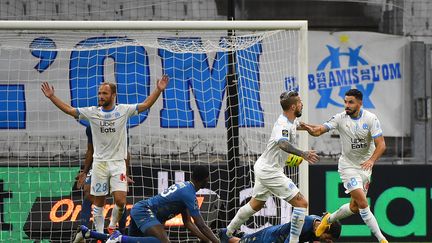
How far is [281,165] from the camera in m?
11.7

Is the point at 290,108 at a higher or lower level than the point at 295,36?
lower

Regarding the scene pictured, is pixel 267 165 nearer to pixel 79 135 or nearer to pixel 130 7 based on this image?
pixel 79 135

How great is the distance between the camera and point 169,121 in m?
14.5

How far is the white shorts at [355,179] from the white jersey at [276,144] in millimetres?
857

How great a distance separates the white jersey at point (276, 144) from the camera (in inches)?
449

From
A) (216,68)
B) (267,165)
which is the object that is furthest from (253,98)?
(267,165)

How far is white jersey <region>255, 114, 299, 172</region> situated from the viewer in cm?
1141

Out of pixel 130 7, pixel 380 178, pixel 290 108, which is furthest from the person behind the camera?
pixel 130 7

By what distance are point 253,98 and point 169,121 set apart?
4.36 ft

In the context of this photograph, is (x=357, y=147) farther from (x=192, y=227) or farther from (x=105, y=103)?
(x=105, y=103)

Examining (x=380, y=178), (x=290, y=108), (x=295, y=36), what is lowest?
(x=380, y=178)

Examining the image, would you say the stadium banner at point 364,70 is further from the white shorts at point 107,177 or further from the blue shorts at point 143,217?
the blue shorts at point 143,217

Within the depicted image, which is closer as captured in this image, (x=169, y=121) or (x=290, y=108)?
(x=290, y=108)

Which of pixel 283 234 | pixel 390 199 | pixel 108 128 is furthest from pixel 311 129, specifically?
pixel 390 199
